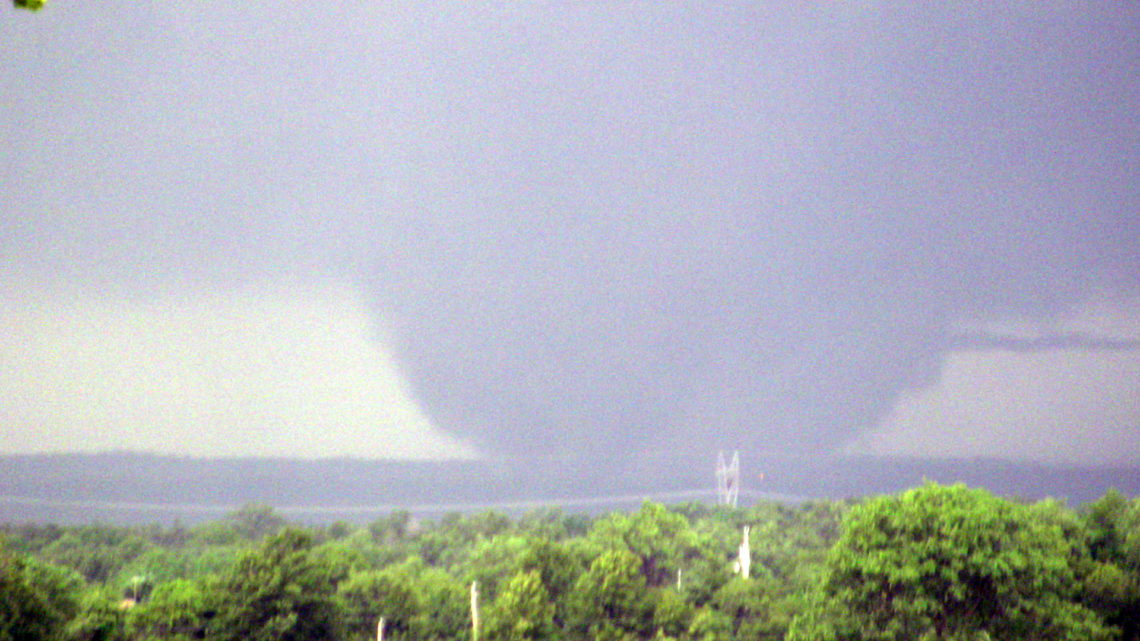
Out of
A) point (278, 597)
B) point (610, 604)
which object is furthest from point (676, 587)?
point (278, 597)

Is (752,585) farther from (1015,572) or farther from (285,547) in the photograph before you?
(285,547)

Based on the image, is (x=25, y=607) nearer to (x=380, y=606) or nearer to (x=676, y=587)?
(x=380, y=606)

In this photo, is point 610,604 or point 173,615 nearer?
point 173,615

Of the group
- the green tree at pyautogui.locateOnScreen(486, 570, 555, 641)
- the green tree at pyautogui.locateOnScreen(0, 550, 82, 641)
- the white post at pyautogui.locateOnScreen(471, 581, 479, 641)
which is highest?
the green tree at pyautogui.locateOnScreen(0, 550, 82, 641)

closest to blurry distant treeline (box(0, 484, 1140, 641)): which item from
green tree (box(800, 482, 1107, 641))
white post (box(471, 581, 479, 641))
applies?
green tree (box(800, 482, 1107, 641))

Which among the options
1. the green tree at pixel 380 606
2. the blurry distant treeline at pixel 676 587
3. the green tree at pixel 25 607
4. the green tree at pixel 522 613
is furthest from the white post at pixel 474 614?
the green tree at pixel 25 607

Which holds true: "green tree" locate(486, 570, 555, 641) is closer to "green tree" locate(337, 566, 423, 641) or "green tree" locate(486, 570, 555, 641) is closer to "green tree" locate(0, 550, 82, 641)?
"green tree" locate(337, 566, 423, 641)
